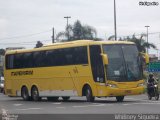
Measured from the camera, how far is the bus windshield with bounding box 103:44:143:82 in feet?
96.3

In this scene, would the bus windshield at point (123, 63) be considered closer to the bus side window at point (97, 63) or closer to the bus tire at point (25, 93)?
the bus side window at point (97, 63)

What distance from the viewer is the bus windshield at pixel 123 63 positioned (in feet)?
96.3

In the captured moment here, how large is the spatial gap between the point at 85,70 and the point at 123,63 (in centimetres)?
218

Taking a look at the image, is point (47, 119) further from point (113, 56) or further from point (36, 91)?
point (36, 91)

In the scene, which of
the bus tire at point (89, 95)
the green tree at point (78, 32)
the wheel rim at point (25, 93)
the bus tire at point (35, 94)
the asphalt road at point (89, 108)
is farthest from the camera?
the green tree at point (78, 32)

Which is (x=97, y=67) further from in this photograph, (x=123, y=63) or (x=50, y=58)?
(x=50, y=58)

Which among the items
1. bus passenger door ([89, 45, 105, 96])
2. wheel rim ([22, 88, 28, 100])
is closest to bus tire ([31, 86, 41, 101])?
wheel rim ([22, 88, 28, 100])

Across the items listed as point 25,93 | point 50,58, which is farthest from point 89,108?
point 25,93

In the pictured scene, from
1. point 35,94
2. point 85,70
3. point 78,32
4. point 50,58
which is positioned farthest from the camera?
point 78,32

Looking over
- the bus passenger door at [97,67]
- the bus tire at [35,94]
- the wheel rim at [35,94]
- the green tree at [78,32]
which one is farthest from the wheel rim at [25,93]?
the green tree at [78,32]

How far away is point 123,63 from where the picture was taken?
2952cm

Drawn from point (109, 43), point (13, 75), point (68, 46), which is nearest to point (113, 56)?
point (109, 43)

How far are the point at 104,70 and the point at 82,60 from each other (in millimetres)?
1743

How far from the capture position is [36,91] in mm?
35344
